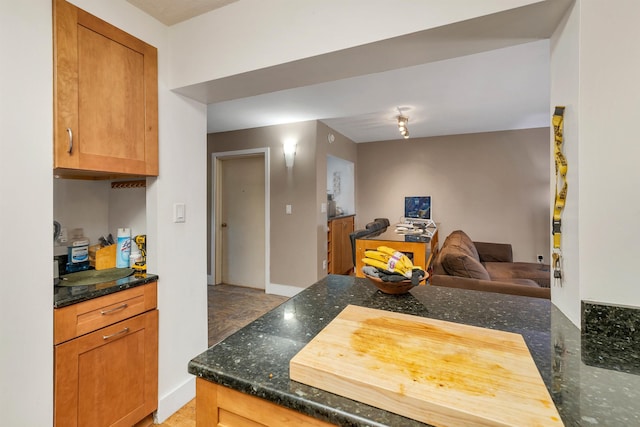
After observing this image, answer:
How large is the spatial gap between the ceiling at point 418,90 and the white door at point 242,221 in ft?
2.03

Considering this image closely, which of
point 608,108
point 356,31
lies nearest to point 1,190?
point 356,31

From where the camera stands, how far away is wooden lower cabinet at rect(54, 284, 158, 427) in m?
1.23

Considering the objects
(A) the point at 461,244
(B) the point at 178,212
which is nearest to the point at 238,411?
(B) the point at 178,212

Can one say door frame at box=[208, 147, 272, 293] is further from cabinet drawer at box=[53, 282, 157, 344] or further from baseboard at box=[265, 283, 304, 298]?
cabinet drawer at box=[53, 282, 157, 344]

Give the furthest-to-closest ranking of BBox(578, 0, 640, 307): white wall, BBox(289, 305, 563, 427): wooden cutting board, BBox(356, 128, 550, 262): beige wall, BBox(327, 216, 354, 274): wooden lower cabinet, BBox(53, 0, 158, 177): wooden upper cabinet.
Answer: BBox(356, 128, 550, 262): beige wall
BBox(327, 216, 354, 274): wooden lower cabinet
BBox(53, 0, 158, 177): wooden upper cabinet
BBox(578, 0, 640, 307): white wall
BBox(289, 305, 563, 427): wooden cutting board

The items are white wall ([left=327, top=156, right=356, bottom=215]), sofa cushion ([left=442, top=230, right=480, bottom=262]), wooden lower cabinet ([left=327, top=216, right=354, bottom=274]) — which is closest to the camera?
sofa cushion ([left=442, top=230, right=480, bottom=262])

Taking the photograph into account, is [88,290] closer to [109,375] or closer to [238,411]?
[109,375]

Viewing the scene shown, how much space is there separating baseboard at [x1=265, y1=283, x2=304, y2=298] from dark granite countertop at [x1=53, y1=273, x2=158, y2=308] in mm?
2323

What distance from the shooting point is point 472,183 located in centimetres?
468

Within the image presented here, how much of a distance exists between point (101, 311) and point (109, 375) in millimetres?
322

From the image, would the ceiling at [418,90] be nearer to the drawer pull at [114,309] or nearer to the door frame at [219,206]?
the door frame at [219,206]

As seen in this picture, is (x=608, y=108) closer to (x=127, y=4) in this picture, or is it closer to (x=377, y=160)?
(x=127, y=4)

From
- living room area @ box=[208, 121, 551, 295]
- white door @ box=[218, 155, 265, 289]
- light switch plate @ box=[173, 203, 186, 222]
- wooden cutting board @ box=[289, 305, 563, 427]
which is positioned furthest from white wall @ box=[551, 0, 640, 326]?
white door @ box=[218, 155, 265, 289]

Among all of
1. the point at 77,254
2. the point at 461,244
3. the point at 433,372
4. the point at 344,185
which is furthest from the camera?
the point at 344,185
